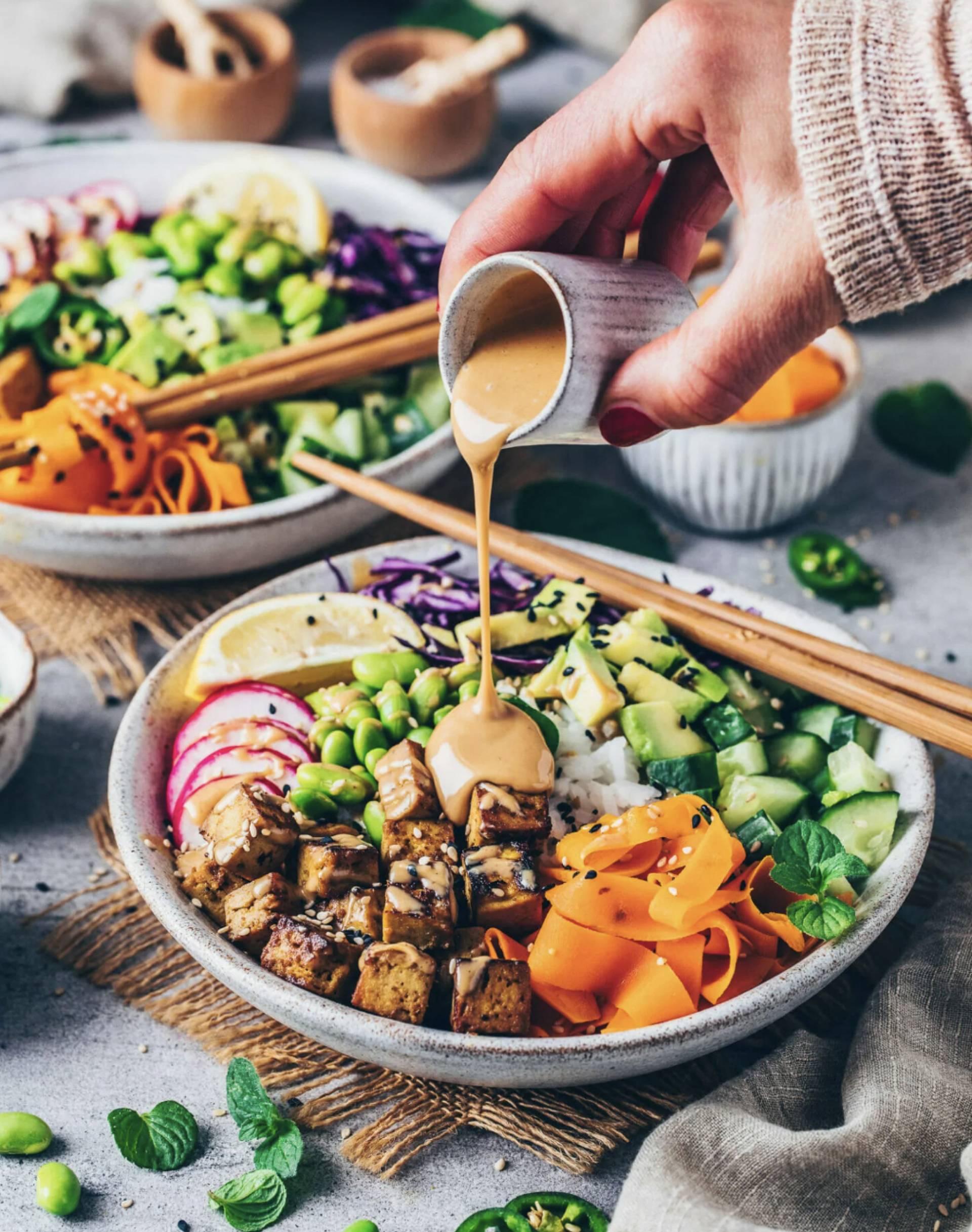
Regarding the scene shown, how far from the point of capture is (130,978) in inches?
97.3

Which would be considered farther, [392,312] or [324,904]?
[392,312]

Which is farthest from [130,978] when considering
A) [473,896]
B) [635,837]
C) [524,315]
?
[524,315]

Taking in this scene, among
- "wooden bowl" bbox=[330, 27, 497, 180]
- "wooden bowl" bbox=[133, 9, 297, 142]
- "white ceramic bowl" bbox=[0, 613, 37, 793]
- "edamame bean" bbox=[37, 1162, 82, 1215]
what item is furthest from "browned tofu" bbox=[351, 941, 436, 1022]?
"wooden bowl" bbox=[133, 9, 297, 142]

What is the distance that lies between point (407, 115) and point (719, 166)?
307cm

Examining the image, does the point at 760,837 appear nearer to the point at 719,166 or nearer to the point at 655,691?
the point at 655,691

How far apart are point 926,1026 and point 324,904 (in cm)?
110

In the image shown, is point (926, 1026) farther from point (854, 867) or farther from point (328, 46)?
point (328, 46)

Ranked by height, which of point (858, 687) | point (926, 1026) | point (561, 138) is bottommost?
point (926, 1026)

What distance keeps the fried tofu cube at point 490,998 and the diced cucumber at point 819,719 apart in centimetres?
93

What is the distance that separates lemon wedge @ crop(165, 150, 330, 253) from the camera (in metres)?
4.13

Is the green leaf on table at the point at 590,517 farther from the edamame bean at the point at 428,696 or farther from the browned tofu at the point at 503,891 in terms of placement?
the browned tofu at the point at 503,891

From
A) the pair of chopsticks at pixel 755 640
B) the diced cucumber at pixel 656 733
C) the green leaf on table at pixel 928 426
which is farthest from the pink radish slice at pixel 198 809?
the green leaf on table at pixel 928 426

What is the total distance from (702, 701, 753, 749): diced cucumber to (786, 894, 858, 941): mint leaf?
49cm

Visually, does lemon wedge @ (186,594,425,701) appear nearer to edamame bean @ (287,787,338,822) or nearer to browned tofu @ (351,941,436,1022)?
edamame bean @ (287,787,338,822)
